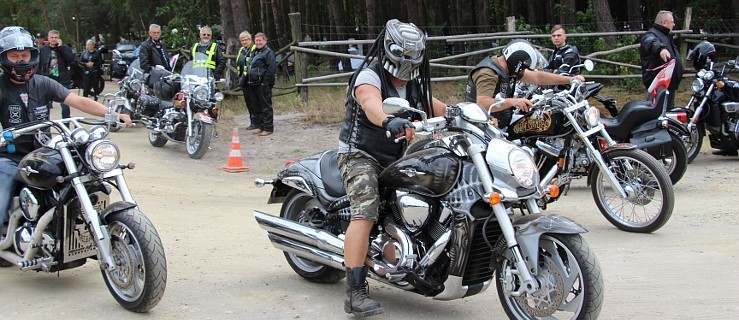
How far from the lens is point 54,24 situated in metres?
68.2

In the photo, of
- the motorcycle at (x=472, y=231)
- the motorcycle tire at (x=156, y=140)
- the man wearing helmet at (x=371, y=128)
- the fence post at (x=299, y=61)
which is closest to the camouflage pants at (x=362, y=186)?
the man wearing helmet at (x=371, y=128)

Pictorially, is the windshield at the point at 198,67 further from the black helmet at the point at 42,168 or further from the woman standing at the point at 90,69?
the black helmet at the point at 42,168

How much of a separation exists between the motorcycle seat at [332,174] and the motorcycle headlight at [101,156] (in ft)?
4.31

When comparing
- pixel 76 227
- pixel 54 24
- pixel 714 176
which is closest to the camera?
pixel 76 227

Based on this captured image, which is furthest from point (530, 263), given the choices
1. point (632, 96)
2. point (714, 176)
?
point (632, 96)

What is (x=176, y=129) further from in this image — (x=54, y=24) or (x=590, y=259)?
(x=54, y=24)

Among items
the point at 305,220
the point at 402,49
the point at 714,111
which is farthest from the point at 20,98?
the point at 714,111

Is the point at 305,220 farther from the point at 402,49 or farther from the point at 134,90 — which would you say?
the point at 134,90

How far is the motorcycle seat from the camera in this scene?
17.5 ft

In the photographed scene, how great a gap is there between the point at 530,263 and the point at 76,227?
2940 millimetres

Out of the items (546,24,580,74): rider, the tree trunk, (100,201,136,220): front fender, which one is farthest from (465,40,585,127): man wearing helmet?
the tree trunk

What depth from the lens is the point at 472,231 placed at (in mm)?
4547

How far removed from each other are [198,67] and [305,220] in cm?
809

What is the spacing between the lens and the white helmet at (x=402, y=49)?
4.96 meters
